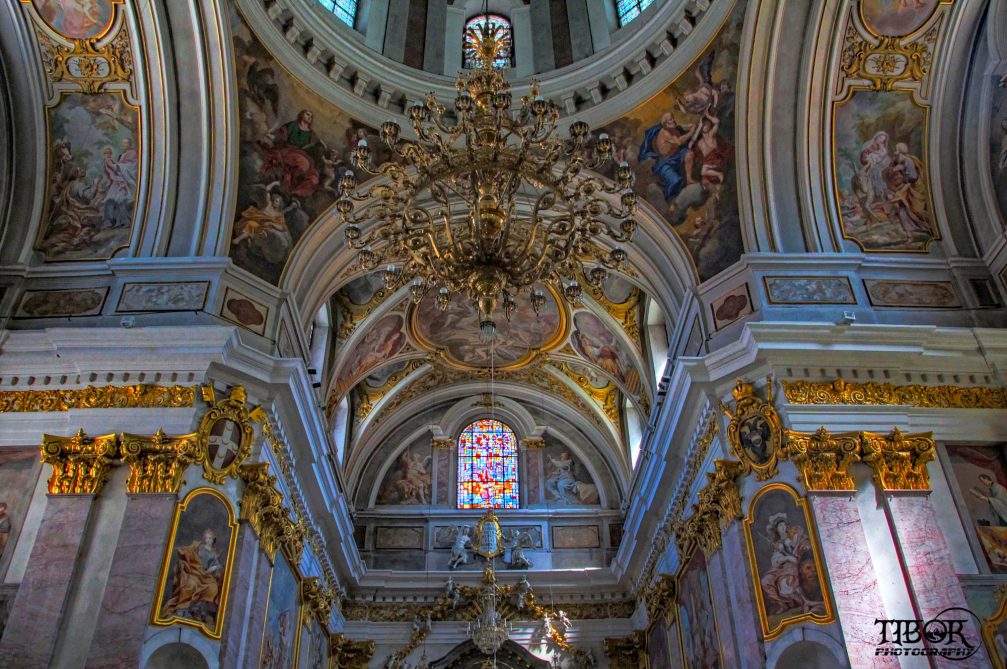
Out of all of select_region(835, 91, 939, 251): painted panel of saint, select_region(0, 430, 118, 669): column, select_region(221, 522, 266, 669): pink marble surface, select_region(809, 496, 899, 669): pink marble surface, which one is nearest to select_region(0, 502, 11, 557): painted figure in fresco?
select_region(0, 430, 118, 669): column

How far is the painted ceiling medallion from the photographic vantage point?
1466cm

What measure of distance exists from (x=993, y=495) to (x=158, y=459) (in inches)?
331

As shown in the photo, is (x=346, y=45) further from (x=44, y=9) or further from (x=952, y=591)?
(x=952, y=591)

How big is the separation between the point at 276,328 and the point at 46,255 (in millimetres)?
2982

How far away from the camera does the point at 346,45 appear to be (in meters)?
11.6

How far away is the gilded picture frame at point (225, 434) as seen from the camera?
8.75 meters

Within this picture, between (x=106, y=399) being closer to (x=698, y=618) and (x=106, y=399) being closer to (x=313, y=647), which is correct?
(x=313, y=647)

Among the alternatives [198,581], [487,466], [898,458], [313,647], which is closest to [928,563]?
[898,458]

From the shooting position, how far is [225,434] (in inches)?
353

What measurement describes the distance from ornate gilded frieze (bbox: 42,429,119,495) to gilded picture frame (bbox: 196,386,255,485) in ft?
2.93

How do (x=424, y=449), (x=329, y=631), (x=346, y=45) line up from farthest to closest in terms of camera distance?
1. (x=424, y=449)
2. (x=329, y=631)
3. (x=346, y=45)

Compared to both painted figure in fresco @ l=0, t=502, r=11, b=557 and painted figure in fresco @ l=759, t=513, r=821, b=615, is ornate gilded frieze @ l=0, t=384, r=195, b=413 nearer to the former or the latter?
painted figure in fresco @ l=0, t=502, r=11, b=557

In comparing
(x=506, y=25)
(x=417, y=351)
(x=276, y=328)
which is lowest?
(x=276, y=328)

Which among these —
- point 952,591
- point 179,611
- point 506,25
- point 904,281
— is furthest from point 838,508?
point 506,25
